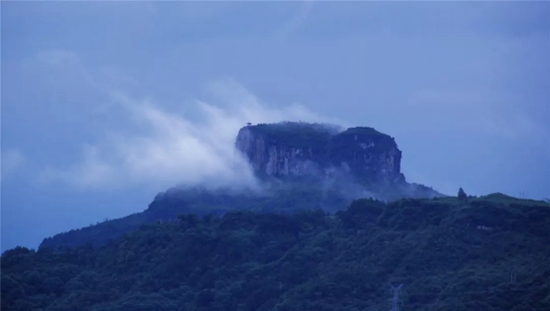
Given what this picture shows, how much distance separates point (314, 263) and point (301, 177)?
26015mm

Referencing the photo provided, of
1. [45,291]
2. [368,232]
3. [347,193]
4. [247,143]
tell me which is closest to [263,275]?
[368,232]

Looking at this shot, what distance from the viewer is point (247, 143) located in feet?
276

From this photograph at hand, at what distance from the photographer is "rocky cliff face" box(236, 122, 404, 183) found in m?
79.8

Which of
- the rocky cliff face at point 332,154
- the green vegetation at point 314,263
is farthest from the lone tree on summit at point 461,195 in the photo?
the rocky cliff face at point 332,154

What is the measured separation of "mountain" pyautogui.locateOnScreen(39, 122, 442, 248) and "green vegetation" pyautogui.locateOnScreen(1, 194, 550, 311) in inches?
543

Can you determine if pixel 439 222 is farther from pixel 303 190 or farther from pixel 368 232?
pixel 303 190

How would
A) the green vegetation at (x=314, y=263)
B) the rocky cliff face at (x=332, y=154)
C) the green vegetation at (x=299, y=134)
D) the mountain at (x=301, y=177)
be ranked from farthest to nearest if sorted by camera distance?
the green vegetation at (x=299, y=134), the rocky cliff face at (x=332, y=154), the mountain at (x=301, y=177), the green vegetation at (x=314, y=263)

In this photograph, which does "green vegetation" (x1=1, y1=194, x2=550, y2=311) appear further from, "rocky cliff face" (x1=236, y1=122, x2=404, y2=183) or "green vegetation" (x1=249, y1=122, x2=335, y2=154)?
"green vegetation" (x1=249, y1=122, x2=335, y2=154)

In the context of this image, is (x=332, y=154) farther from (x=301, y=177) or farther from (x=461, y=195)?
(x=461, y=195)

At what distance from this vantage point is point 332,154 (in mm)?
79625

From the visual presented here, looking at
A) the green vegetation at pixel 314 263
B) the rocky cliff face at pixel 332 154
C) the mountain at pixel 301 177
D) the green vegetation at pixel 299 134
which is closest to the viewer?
the green vegetation at pixel 314 263

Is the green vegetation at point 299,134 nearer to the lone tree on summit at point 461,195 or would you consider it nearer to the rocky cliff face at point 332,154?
the rocky cliff face at point 332,154

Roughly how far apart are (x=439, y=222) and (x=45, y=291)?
56.8ft

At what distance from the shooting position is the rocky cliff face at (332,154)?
79750 mm
